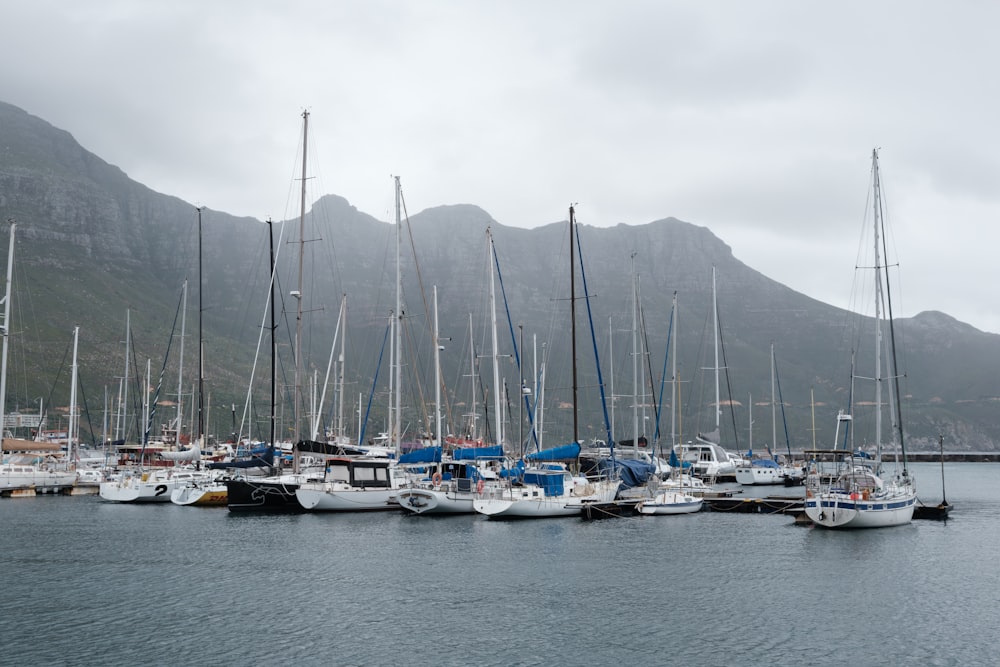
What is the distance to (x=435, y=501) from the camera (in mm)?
52625

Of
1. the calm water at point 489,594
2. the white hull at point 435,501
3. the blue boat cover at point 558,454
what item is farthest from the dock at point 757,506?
the white hull at point 435,501

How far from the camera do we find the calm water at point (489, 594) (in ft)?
76.9

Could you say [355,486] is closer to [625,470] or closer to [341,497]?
[341,497]

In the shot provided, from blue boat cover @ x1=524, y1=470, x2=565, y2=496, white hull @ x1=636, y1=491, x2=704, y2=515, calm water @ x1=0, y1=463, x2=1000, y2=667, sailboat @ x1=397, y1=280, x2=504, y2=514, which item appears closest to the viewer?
calm water @ x1=0, y1=463, x2=1000, y2=667

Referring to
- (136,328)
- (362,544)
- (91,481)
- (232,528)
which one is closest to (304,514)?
(232,528)

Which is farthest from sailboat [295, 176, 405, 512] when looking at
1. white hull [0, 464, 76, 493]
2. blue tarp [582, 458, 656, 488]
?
white hull [0, 464, 76, 493]

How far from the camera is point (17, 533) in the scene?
45188mm

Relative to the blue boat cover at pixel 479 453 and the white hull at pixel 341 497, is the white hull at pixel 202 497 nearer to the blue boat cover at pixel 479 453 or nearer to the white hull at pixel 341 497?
the white hull at pixel 341 497

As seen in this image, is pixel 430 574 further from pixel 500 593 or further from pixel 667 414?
pixel 667 414

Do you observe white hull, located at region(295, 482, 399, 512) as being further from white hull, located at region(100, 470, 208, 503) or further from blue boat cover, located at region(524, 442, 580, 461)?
white hull, located at region(100, 470, 208, 503)

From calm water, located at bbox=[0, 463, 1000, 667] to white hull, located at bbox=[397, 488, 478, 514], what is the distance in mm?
2472

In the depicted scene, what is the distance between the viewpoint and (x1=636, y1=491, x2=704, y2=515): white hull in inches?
2242

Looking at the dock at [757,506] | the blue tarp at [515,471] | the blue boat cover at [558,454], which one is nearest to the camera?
the blue boat cover at [558,454]

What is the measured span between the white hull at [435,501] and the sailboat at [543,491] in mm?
1266
